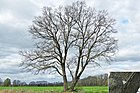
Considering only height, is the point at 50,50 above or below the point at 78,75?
above

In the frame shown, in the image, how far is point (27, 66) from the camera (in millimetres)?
31500

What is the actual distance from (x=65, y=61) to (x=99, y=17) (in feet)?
21.3

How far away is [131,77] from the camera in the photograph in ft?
23.9

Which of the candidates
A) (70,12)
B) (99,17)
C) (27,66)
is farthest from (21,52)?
(99,17)

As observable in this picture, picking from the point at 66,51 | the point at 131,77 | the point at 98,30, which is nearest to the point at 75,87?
the point at 66,51

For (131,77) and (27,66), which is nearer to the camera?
(131,77)

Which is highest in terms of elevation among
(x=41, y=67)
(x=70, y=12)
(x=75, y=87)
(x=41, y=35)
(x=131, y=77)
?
(x=70, y=12)

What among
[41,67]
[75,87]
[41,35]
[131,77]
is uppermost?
[41,35]

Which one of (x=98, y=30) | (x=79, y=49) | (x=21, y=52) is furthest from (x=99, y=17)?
(x=21, y=52)

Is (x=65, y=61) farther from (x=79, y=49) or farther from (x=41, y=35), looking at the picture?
(x=41, y=35)

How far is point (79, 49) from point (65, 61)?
208 centimetres

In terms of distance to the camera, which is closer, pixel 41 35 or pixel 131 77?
pixel 131 77

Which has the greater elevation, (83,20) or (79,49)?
(83,20)

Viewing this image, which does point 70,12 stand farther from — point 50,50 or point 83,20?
point 50,50
